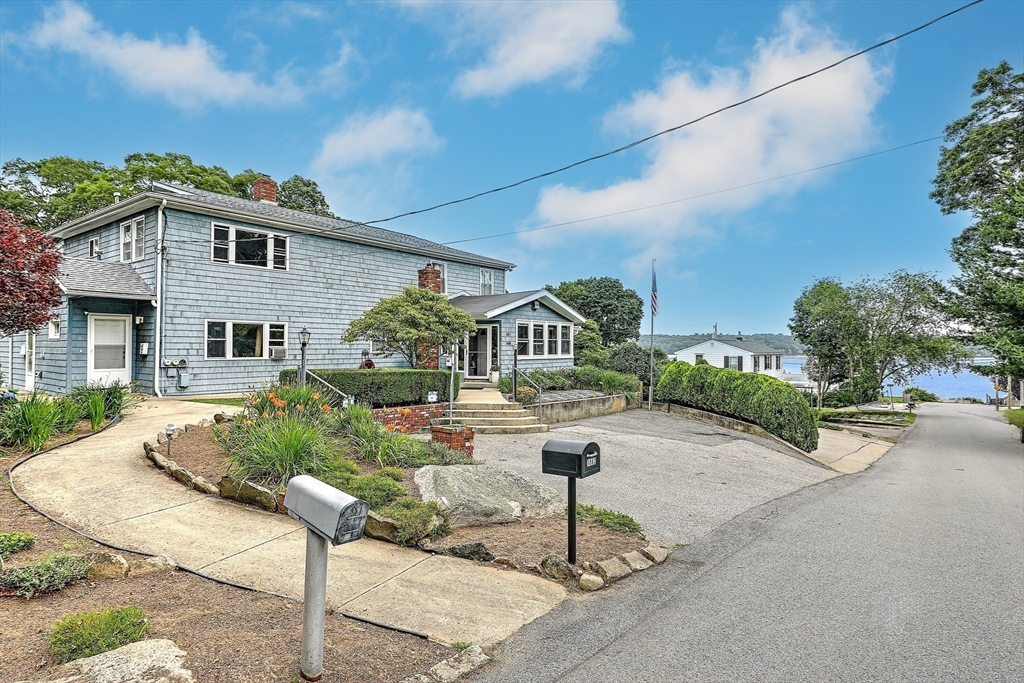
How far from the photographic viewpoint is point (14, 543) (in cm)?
425

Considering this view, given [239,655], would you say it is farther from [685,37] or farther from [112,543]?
[685,37]

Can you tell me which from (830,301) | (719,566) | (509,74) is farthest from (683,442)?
(830,301)

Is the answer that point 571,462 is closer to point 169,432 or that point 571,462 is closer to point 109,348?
point 169,432

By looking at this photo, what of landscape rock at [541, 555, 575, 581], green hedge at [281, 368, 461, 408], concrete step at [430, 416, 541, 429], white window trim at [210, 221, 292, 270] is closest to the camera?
landscape rock at [541, 555, 575, 581]

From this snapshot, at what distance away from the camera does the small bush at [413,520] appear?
5.16 meters

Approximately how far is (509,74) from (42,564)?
15.1 m

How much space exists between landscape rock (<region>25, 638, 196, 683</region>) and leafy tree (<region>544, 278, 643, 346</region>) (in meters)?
44.4

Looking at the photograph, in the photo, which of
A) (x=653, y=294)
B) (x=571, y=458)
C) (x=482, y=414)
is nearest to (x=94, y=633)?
(x=571, y=458)

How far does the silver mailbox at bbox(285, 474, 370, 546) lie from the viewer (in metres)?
2.65

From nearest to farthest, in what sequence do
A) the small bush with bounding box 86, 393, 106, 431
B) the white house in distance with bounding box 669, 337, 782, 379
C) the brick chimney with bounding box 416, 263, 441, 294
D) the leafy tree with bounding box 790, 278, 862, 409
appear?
1. the small bush with bounding box 86, 393, 106, 431
2. the brick chimney with bounding box 416, 263, 441, 294
3. the leafy tree with bounding box 790, 278, 862, 409
4. the white house in distance with bounding box 669, 337, 782, 379

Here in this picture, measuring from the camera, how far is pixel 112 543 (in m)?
4.65

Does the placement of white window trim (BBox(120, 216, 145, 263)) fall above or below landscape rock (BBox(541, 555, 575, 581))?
above

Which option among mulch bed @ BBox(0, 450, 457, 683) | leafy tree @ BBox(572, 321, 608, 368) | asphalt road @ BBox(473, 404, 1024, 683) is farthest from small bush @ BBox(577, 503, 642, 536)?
leafy tree @ BBox(572, 321, 608, 368)

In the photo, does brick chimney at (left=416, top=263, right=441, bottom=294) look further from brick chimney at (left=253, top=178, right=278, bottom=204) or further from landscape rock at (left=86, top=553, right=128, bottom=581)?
landscape rock at (left=86, top=553, right=128, bottom=581)
